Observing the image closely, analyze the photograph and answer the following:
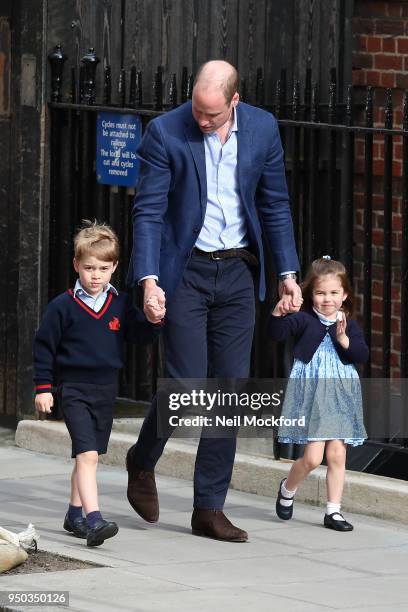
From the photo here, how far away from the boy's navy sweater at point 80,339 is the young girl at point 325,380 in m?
0.73

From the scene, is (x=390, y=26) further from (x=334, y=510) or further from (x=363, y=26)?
(x=334, y=510)

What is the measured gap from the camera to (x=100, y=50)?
31.5ft

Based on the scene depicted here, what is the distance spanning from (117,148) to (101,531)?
297 cm

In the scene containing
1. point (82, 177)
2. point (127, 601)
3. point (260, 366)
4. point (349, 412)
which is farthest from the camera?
point (82, 177)

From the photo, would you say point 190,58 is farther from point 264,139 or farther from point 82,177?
point 264,139

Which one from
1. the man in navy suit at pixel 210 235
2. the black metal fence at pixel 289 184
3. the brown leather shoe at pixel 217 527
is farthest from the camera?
the black metal fence at pixel 289 184

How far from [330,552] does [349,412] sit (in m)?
0.79

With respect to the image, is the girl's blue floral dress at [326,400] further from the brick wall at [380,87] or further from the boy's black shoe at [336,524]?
the brick wall at [380,87]

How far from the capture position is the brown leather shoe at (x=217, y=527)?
7117 millimetres

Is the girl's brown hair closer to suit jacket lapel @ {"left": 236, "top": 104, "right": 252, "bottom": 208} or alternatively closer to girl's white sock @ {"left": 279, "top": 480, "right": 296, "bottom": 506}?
suit jacket lapel @ {"left": 236, "top": 104, "right": 252, "bottom": 208}

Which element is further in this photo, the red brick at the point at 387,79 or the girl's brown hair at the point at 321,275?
the red brick at the point at 387,79

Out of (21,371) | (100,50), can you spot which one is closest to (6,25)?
(100,50)

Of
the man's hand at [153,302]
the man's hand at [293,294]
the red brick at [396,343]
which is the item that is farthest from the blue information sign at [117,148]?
the man's hand at [153,302]

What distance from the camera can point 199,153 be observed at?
695 centimetres
